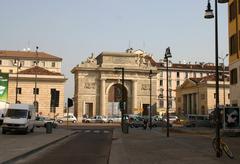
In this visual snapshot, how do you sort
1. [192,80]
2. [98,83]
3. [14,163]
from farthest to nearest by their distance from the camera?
[192,80] < [98,83] < [14,163]

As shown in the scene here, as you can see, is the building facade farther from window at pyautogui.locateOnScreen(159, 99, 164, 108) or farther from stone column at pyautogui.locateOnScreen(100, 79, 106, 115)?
window at pyautogui.locateOnScreen(159, 99, 164, 108)

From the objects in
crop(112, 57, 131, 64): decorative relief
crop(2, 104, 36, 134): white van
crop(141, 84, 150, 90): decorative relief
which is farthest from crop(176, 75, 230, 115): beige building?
crop(2, 104, 36, 134): white van

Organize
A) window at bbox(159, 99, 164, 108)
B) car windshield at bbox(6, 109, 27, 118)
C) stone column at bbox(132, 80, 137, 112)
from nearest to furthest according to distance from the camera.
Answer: car windshield at bbox(6, 109, 27, 118) → stone column at bbox(132, 80, 137, 112) → window at bbox(159, 99, 164, 108)

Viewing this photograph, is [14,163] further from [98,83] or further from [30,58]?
[30,58]

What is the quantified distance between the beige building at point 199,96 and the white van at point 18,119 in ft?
246

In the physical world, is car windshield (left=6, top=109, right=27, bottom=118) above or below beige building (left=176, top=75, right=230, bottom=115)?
below

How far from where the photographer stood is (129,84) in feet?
391

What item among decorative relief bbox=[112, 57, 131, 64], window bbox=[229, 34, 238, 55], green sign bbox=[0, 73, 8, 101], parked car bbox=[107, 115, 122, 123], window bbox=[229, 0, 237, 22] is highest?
decorative relief bbox=[112, 57, 131, 64]

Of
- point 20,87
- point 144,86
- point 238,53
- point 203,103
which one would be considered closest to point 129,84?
point 144,86

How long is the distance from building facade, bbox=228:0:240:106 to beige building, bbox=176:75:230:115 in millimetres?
62529

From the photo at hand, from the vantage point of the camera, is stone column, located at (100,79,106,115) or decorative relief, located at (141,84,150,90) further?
decorative relief, located at (141,84,150,90)

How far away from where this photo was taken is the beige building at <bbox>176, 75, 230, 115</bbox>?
381 feet

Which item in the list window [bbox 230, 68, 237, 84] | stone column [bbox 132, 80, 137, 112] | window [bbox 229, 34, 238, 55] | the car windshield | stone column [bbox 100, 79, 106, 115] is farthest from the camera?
stone column [bbox 132, 80, 137, 112]

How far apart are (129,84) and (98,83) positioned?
8.17 meters
